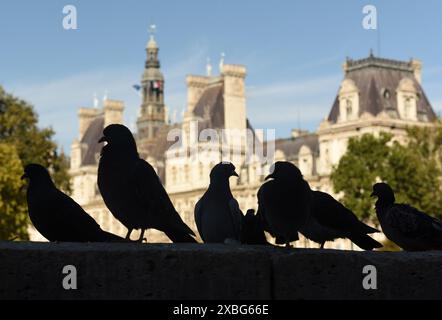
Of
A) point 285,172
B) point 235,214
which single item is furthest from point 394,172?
point 285,172

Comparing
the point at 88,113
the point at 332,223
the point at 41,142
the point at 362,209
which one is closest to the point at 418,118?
the point at 362,209

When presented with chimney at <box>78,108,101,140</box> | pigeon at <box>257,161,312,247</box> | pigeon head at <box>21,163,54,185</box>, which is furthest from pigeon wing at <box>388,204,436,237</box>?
chimney at <box>78,108,101,140</box>

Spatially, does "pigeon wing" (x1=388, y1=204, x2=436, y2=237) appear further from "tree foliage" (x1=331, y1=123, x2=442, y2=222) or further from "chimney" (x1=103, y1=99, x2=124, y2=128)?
"chimney" (x1=103, y1=99, x2=124, y2=128)

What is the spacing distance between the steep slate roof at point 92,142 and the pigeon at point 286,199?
154m

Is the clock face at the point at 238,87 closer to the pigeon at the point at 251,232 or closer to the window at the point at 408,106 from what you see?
the window at the point at 408,106

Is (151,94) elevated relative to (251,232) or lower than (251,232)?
elevated

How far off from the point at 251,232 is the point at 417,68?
113681mm

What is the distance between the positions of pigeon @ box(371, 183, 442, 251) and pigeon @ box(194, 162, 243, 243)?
187 centimetres

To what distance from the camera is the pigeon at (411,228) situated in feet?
51.2

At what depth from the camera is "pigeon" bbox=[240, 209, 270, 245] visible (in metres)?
18.0

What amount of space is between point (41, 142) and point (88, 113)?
283 ft

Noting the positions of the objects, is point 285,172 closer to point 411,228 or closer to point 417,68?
point 411,228

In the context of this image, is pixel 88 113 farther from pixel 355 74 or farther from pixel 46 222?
pixel 46 222

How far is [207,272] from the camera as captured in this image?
1288 centimetres
